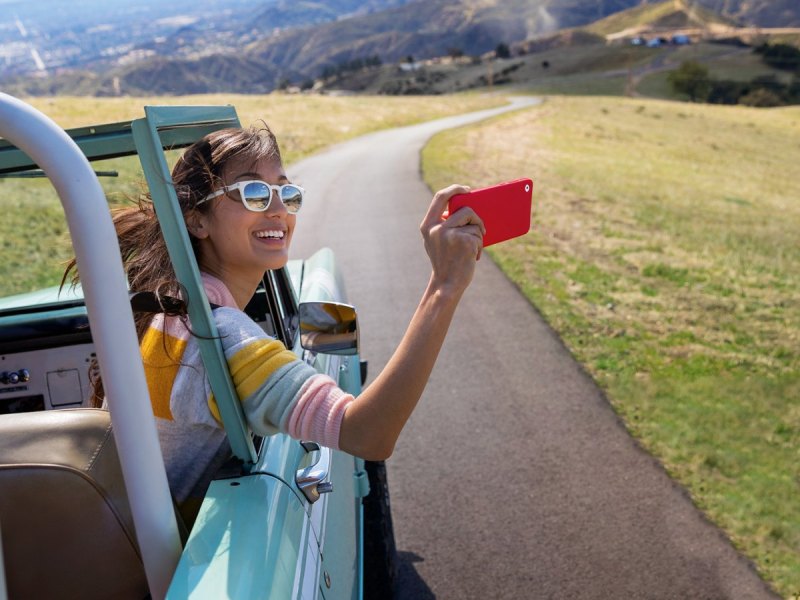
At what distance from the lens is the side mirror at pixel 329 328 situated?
2240 mm

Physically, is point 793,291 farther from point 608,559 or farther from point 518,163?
point 518,163

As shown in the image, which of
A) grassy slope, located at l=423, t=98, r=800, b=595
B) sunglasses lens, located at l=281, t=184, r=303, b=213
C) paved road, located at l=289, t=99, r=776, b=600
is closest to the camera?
sunglasses lens, located at l=281, t=184, r=303, b=213

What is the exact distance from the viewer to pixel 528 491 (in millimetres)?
4355

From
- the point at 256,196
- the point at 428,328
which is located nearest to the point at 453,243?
the point at 428,328

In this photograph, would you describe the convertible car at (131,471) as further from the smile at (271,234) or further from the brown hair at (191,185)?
the smile at (271,234)

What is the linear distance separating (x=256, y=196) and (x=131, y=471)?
0.79m

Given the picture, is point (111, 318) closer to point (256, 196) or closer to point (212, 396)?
point (212, 396)

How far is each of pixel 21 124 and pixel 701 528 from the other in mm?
3846

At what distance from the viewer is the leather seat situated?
149cm

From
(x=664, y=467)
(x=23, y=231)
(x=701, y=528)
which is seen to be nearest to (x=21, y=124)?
(x=701, y=528)

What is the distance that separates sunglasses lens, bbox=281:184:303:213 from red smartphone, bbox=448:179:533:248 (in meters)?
0.55

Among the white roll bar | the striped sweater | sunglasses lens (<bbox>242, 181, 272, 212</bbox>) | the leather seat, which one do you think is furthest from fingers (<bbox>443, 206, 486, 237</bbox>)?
the leather seat

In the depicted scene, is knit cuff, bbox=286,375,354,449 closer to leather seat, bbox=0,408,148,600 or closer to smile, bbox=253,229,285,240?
leather seat, bbox=0,408,148,600

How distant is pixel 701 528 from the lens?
157 inches
